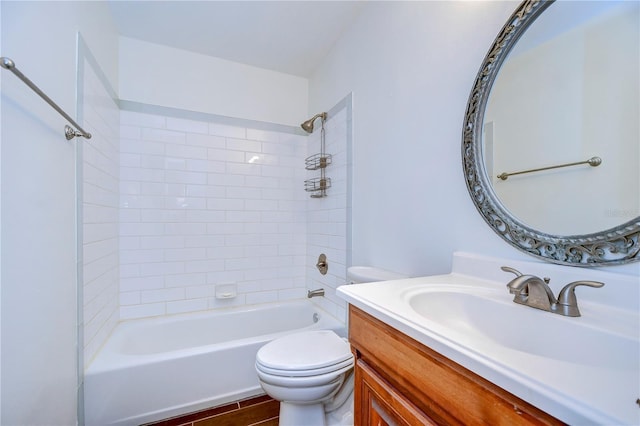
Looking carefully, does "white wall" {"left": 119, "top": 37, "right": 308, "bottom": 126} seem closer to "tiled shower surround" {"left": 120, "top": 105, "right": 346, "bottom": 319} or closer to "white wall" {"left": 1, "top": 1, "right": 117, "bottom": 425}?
"tiled shower surround" {"left": 120, "top": 105, "right": 346, "bottom": 319}

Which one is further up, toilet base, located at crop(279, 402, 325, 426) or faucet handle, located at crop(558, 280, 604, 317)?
faucet handle, located at crop(558, 280, 604, 317)

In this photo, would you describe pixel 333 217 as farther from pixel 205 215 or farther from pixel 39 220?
pixel 39 220

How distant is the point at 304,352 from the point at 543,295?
1.00 metres

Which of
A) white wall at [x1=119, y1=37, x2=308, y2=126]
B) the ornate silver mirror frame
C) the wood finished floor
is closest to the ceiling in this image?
white wall at [x1=119, y1=37, x2=308, y2=126]

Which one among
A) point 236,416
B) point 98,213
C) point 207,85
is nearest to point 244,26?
point 207,85

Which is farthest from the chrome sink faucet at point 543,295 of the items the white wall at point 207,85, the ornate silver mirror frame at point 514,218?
the white wall at point 207,85

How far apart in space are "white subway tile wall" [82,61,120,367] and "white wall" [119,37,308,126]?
0.32 metres

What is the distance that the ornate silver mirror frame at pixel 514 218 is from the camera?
25.6 inches

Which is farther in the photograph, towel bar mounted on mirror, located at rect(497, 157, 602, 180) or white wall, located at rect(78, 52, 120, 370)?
white wall, located at rect(78, 52, 120, 370)

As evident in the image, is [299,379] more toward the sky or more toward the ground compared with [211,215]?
more toward the ground

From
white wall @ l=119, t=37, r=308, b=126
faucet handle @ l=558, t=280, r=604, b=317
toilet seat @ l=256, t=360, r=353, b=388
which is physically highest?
white wall @ l=119, t=37, r=308, b=126

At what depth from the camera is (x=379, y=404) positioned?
0.72 metres

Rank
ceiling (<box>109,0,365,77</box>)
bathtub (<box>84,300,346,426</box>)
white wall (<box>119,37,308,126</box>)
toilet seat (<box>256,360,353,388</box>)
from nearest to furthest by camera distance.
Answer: toilet seat (<box>256,360,353,388</box>)
bathtub (<box>84,300,346,426</box>)
ceiling (<box>109,0,365,77</box>)
white wall (<box>119,37,308,126</box>)

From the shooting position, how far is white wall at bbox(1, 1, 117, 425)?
81 centimetres
